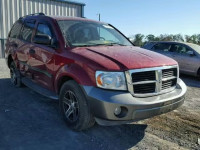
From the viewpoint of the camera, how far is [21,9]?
13.4 m

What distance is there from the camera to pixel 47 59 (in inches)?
159

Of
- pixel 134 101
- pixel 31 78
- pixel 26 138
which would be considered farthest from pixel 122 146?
pixel 31 78

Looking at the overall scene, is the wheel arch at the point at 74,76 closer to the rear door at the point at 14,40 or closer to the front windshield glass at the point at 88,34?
the front windshield glass at the point at 88,34

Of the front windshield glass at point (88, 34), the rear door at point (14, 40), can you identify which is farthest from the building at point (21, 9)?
the front windshield glass at point (88, 34)

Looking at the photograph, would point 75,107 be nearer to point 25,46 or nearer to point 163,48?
point 25,46

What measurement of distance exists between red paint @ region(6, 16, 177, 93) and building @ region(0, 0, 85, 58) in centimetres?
969

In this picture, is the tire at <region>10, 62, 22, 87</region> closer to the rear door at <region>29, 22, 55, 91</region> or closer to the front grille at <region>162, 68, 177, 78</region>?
the rear door at <region>29, 22, 55, 91</region>

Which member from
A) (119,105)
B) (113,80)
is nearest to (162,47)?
(113,80)

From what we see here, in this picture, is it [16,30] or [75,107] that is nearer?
[75,107]

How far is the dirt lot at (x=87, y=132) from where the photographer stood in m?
3.09

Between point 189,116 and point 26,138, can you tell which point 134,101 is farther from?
point 189,116

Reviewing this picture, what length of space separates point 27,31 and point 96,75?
9.84 feet

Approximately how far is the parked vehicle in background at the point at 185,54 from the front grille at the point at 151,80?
18.8 ft

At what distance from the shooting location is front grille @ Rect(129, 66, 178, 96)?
2975 mm
